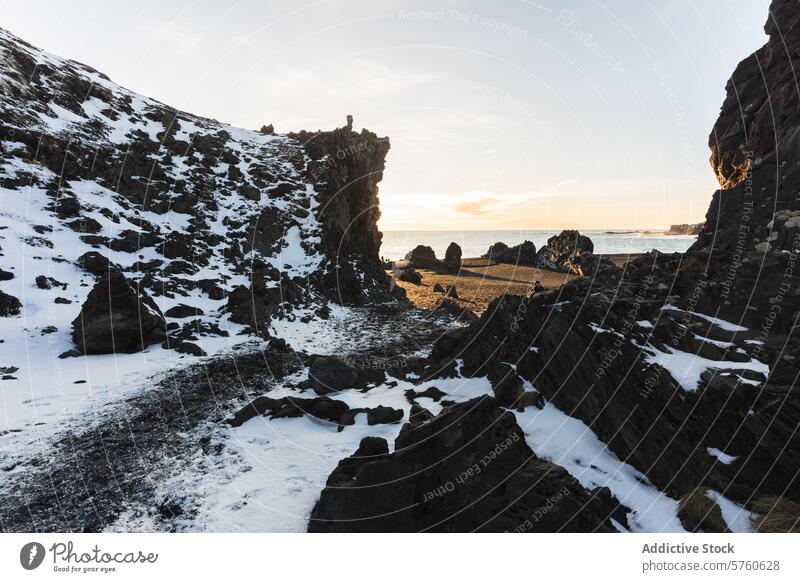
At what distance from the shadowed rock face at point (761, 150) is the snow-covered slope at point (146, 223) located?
2717 centimetres

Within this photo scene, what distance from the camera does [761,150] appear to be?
21.1 metres

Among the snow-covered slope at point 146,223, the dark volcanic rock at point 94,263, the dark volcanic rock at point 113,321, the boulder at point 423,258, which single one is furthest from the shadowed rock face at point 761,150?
the boulder at point 423,258

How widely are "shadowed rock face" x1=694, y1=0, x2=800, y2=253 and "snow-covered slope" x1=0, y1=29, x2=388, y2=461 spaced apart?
89.1 ft

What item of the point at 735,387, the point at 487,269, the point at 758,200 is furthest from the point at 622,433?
the point at 487,269

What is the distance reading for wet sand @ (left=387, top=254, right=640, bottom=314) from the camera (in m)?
43.6

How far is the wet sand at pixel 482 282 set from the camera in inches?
1715

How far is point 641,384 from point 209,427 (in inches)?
552

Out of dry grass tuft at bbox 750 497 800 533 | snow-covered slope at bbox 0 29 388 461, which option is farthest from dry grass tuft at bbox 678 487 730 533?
snow-covered slope at bbox 0 29 388 461

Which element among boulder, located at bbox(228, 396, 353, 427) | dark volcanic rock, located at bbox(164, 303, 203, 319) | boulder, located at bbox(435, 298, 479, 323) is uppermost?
dark volcanic rock, located at bbox(164, 303, 203, 319)

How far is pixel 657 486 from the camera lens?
27.8 ft

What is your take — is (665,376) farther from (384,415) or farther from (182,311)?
(182,311)

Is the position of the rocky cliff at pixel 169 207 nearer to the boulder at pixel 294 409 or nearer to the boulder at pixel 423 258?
the boulder at pixel 294 409

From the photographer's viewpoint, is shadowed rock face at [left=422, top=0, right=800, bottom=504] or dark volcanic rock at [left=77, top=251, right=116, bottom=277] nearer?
shadowed rock face at [left=422, top=0, right=800, bottom=504]

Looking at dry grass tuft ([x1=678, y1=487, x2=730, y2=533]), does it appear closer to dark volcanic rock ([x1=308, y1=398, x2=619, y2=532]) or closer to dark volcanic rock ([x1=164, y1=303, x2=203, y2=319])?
dark volcanic rock ([x1=308, y1=398, x2=619, y2=532])
